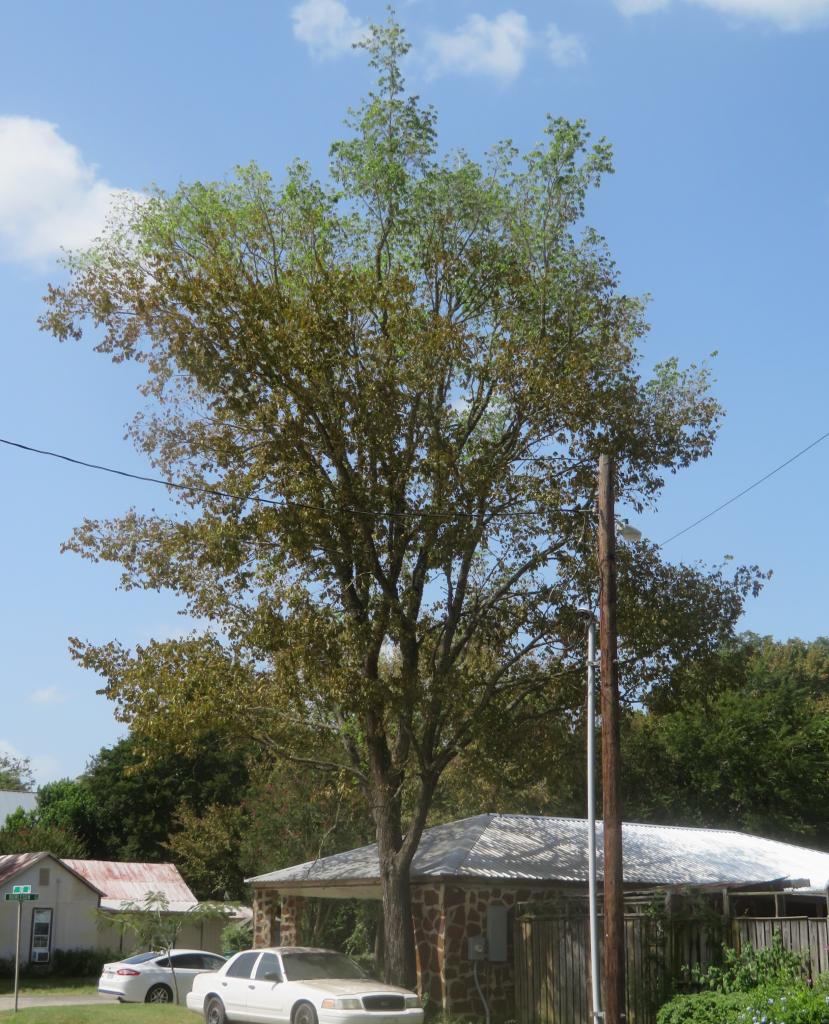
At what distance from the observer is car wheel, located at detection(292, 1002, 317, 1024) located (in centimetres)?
1888

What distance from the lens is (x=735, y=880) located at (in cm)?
2683

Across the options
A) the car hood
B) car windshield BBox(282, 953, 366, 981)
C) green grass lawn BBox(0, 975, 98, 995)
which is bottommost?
green grass lawn BBox(0, 975, 98, 995)

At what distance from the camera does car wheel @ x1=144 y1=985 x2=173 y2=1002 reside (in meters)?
30.3

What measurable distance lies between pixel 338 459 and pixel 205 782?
3667 centimetres

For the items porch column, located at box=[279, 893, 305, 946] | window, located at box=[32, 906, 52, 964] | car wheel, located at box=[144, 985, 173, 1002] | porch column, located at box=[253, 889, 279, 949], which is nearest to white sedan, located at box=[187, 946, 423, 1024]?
car wheel, located at box=[144, 985, 173, 1002]

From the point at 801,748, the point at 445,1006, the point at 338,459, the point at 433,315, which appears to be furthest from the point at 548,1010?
the point at 801,748

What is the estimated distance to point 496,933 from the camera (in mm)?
24859

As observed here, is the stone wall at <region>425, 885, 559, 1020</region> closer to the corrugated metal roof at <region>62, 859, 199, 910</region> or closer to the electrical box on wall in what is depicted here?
the electrical box on wall

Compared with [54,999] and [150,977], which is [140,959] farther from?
[54,999]

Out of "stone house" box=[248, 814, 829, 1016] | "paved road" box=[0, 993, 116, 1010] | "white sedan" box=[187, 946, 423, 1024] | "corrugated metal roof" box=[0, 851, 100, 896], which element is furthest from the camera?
"corrugated metal roof" box=[0, 851, 100, 896]

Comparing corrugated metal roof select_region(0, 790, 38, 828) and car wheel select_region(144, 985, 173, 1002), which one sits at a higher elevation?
corrugated metal roof select_region(0, 790, 38, 828)

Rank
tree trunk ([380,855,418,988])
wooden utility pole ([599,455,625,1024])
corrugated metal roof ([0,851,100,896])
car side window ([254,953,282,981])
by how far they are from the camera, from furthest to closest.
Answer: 1. corrugated metal roof ([0,851,100,896])
2. tree trunk ([380,855,418,988])
3. car side window ([254,953,282,981])
4. wooden utility pole ([599,455,625,1024])

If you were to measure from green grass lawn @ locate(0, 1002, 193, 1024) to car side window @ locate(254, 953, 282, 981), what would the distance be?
2.46 meters

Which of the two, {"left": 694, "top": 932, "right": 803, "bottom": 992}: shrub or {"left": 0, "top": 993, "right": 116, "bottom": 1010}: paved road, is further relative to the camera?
{"left": 0, "top": 993, "right": 116, "bottom": 1010}: paved road
